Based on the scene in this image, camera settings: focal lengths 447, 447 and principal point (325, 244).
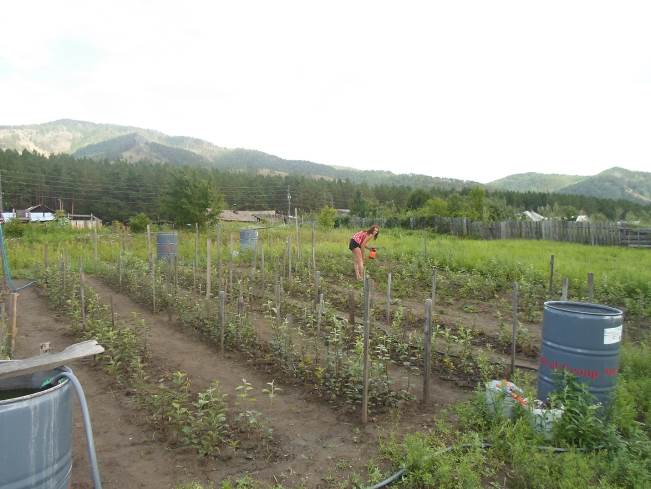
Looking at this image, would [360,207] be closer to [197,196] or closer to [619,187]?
[197,196]

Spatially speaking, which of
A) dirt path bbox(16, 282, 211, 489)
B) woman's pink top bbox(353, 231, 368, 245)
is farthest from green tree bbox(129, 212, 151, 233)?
dirt path bbox(16, 282, 211, 489)

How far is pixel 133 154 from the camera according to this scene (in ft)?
575

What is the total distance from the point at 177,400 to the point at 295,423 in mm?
978

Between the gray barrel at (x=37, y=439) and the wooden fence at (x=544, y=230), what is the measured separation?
2257 cm

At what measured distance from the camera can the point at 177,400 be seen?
3635 mm

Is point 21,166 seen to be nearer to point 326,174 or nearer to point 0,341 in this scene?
point 0,341

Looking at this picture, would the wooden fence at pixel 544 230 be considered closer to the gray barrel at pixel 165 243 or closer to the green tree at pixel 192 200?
the green tree at pixel 192 200

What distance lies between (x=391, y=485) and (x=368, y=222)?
107 feet

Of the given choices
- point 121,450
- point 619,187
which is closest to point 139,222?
point 121,450

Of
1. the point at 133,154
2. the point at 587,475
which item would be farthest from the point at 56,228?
the point at 133,154

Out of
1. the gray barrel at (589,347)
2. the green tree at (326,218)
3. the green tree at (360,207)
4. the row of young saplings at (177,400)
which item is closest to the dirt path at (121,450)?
the row of young saplings at (177,400)

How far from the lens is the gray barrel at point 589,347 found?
11.3 ft

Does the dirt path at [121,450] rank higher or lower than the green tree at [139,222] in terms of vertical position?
lower

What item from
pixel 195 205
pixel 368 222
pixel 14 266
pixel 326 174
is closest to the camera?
pixel 14 266
